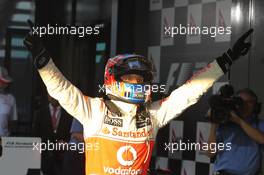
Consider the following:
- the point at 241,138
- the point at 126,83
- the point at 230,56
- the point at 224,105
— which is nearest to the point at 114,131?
the point at 126,83

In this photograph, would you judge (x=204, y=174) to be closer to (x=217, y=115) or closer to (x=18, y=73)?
(x=217, y=115)

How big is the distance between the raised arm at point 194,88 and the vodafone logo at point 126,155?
0.26m

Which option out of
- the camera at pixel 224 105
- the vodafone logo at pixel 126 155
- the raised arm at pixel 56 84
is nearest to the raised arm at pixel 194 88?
the vodafone logo at pixel 126 155

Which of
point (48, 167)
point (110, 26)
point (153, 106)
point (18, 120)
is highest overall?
point (110, 26)

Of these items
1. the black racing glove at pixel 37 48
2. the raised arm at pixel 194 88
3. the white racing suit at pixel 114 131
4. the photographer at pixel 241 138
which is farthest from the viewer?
the photographer at pixel 241 138

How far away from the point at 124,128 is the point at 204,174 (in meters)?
1.78

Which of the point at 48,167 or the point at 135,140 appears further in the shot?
the point at 48,167

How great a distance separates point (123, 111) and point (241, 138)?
1087mm

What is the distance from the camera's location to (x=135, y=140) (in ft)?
10.4

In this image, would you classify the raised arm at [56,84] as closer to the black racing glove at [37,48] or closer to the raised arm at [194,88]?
the black racing glove at [37,48]

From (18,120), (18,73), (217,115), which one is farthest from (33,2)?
(217,115)

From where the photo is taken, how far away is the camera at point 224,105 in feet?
12.7

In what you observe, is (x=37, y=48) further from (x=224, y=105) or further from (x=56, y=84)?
(x=224, y=105)

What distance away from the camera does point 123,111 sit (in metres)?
3.19
